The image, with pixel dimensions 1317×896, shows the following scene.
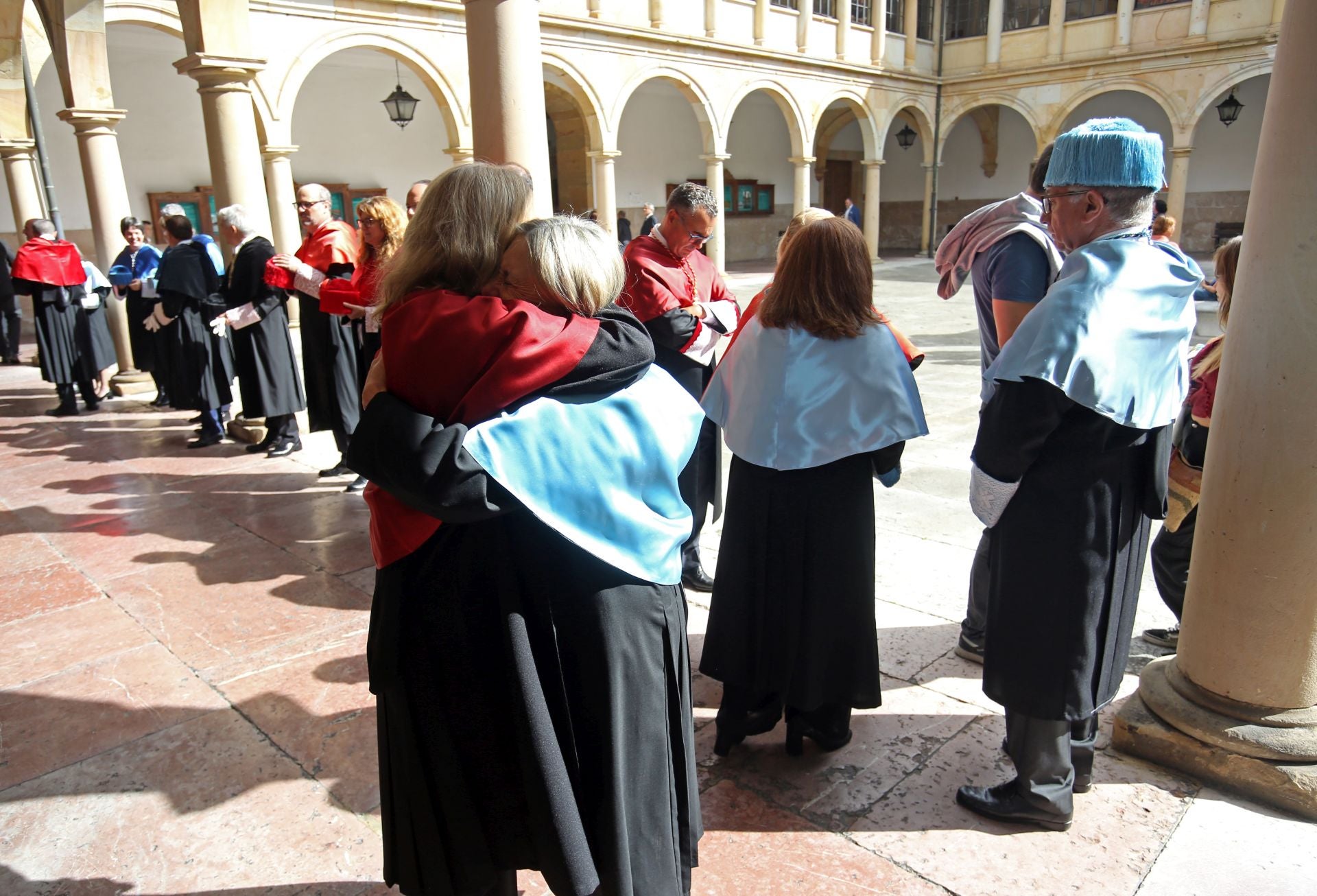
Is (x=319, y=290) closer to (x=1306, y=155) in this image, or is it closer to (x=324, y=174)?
(x=1306, y=155)

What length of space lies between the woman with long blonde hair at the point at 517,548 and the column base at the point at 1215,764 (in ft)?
5.09

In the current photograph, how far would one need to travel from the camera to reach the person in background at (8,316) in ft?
36.2

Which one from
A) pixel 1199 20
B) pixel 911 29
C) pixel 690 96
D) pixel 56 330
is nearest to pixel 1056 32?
pixel 1199 20

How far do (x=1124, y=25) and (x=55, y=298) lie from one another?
21185mm

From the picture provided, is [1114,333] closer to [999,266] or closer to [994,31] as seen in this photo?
[999,266]

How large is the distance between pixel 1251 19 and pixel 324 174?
726 inches

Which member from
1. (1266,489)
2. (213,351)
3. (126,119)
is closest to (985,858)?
(1266,489)

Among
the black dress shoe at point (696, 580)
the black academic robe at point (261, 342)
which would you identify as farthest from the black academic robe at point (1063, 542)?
the black academic robe at point (261, 342)

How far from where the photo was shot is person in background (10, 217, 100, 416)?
7855mm

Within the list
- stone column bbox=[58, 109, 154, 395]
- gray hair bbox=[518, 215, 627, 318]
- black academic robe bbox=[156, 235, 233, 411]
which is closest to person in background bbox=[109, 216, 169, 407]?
stone column bbox=[58, 109, 154, 395]

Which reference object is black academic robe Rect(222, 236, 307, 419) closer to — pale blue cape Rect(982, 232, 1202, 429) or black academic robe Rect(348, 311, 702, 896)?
black academic robe Rect(348, 311, 702, 896)

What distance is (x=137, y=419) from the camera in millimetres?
7680

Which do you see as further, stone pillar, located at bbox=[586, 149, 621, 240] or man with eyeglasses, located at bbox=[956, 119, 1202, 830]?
stone pillar, located at bbox=[586, 149, 621, 240]

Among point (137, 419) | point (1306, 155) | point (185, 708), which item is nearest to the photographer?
point (1306, 155)
